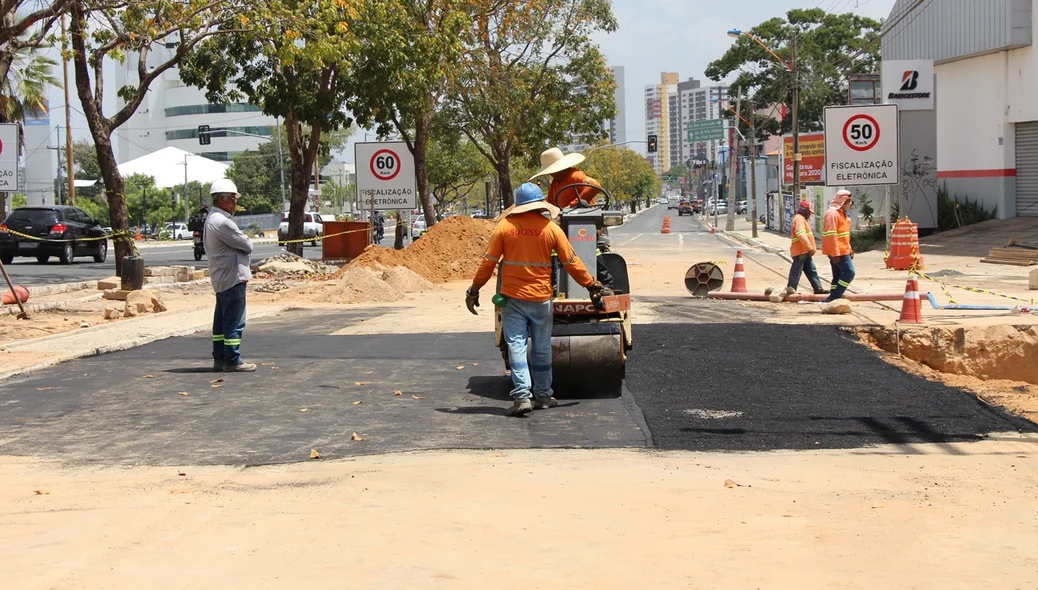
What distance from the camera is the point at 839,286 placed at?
16438mm

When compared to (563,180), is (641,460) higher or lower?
lower

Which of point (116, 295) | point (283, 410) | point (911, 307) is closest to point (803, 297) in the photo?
point (911, 307)

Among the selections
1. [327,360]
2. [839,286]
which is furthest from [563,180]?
[839,286]

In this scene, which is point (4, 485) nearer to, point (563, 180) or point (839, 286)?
point (563, 180)

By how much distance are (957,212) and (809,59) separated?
46432 millimetres

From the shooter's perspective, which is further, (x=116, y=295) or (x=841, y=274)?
(x=116, y=295)

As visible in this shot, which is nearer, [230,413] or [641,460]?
[641,460]

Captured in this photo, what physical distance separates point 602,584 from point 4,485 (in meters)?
3.90

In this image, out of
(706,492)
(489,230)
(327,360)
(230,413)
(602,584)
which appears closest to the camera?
(602,584)

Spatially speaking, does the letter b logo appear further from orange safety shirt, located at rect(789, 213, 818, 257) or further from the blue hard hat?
the blue hard hat

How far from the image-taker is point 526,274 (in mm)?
8938

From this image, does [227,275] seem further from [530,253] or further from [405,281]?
[405,281]

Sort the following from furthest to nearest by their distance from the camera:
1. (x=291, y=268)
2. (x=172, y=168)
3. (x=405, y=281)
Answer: (x=172, y=168), (x=291, y=268), (x=405, y=281)

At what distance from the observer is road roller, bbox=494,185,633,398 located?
9414 millimetres
